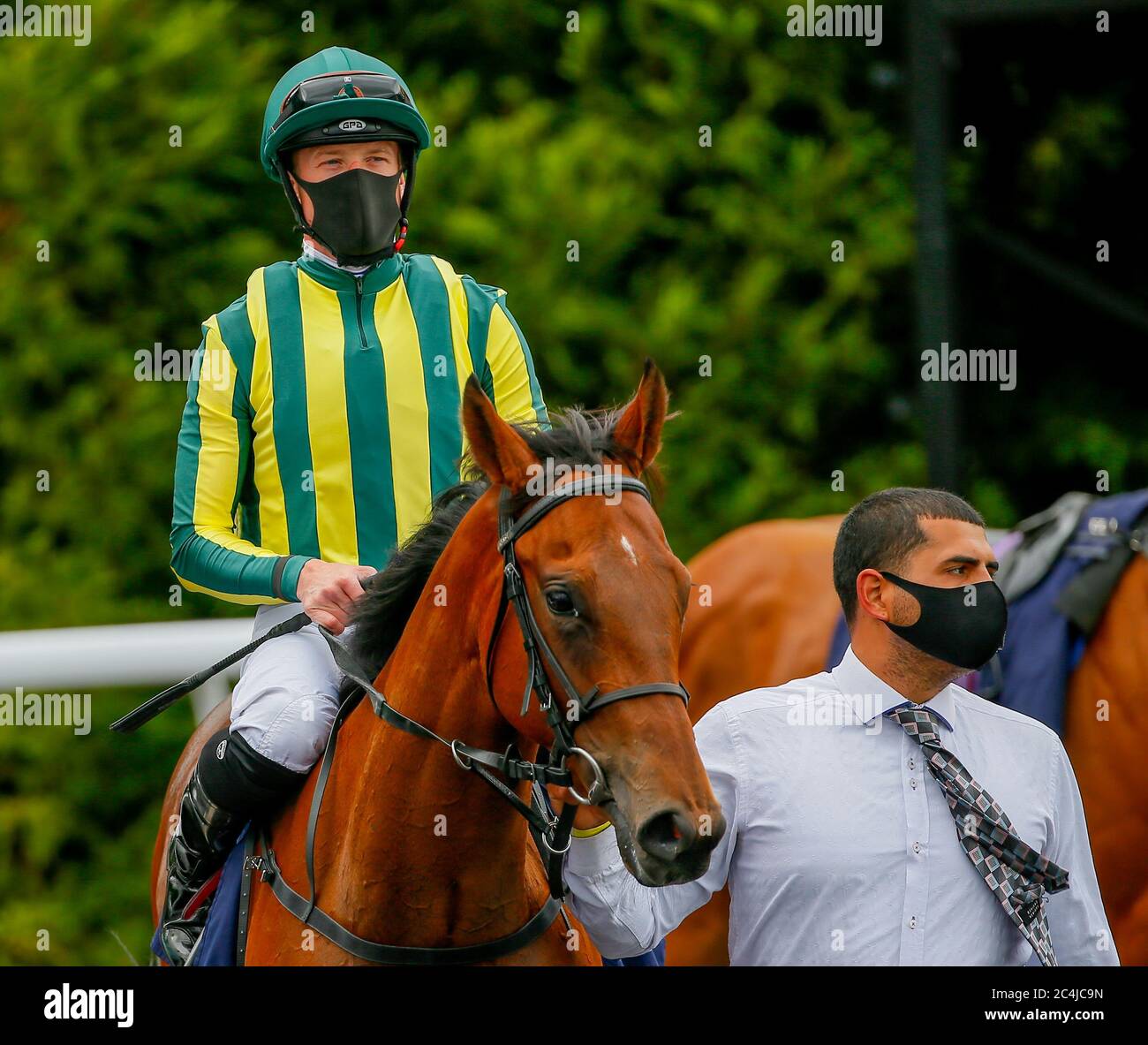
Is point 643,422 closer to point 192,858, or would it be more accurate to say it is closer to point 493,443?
point 493,443

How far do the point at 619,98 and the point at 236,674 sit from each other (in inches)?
115

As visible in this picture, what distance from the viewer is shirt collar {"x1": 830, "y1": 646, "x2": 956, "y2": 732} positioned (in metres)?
2.49

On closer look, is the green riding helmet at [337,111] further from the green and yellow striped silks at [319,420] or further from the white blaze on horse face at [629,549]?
the white blaze on horse face at [629,549]

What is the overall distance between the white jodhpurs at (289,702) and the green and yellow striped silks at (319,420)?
0.14 meters

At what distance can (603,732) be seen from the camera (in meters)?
2.11

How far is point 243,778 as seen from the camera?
2621mm

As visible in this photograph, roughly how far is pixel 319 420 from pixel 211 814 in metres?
0.72

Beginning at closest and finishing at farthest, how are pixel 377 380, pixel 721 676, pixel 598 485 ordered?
pixel 598 485, pixel 377 380, pixel 721 676

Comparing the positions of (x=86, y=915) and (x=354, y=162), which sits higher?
(x=354, y=162)

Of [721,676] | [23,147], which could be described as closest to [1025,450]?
[721,676]

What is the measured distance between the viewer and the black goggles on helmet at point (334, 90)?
112 inches

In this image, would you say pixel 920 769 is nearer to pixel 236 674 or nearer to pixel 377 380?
pixel 377 380

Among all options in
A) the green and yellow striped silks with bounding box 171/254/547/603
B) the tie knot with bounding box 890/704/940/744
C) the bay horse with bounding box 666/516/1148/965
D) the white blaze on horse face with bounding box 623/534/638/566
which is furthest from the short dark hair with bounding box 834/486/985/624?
the bay horse with bounding box 666/516/1148/965

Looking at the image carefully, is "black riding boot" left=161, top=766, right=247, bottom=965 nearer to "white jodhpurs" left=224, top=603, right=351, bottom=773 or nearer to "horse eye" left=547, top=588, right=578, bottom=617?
"white jodhpurs" left=224, top=603, right=351, bottom=773
